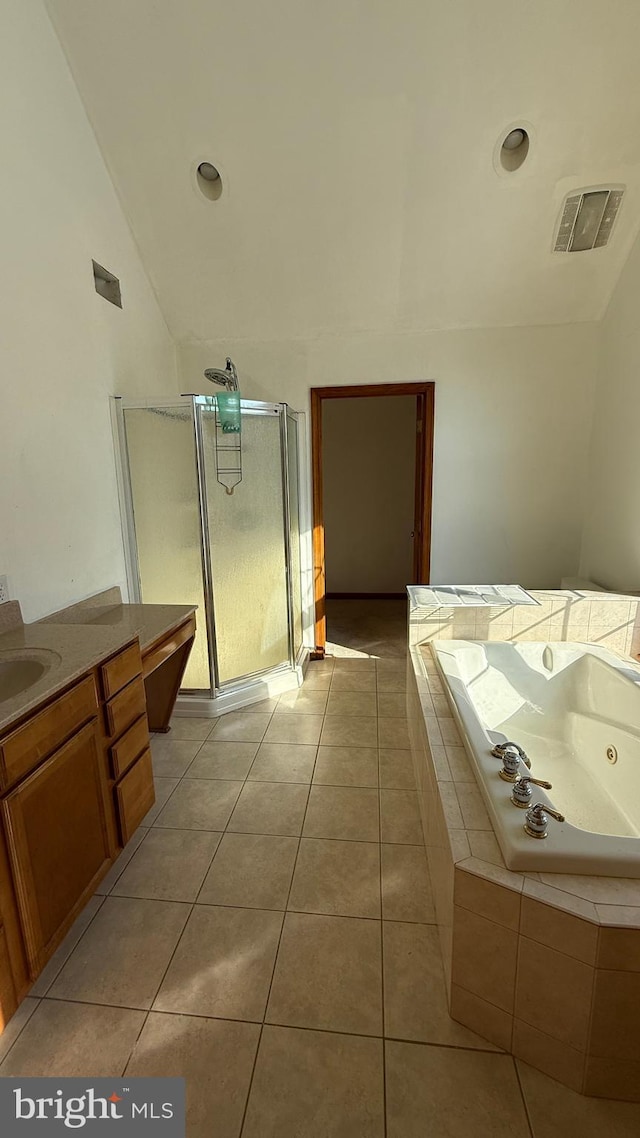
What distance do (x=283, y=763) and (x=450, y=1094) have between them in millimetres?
1370

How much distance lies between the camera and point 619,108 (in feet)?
7.00

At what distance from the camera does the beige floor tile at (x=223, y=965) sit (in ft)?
4.25

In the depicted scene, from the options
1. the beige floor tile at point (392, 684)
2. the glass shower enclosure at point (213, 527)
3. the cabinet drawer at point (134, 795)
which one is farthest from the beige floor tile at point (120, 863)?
the beige floor tile at point (392, 684)

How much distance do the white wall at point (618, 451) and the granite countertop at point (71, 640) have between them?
2.39 metres

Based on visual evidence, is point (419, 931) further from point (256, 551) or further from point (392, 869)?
point (256, 551)

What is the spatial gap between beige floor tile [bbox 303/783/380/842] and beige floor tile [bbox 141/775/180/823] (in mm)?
635

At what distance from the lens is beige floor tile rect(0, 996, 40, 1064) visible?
122cm

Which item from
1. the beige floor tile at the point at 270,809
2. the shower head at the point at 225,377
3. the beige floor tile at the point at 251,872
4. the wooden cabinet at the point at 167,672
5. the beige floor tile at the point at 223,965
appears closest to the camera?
the beige floor tile at the point at 223,965

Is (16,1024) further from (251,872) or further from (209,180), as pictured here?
(209,180)

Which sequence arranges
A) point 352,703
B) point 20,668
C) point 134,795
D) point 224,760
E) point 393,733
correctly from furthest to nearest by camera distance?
1. point 352,703
2. point 393,733
3. point 224,760
4. point 134,795
5. point 20,668

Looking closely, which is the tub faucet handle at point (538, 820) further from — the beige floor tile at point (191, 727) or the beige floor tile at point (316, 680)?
the beige floor tile at point (316, 680)

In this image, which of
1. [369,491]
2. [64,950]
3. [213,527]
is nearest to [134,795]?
[64,950]

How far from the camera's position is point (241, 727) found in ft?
8.85

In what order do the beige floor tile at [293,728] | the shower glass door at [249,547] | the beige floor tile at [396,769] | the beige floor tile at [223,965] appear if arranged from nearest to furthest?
the beige floor tile at [223,965] → the beige floor tile at [396,769] → the beige floor tile at [293,728] → the shower glass door at [249,547]
